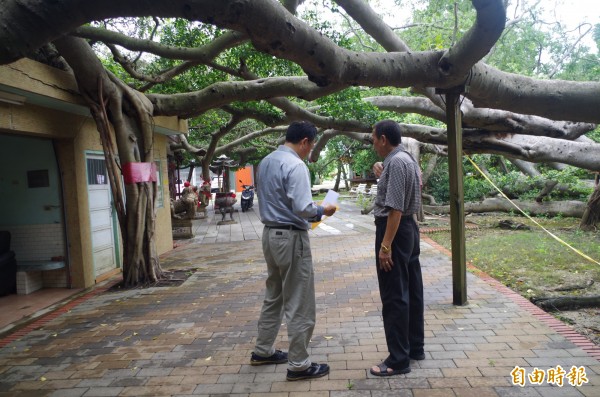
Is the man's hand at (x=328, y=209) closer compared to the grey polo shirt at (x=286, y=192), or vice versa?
the grey polo shirt at (x=286, y=192)

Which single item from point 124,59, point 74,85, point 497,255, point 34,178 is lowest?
point 497,255

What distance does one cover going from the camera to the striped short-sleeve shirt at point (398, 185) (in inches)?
126

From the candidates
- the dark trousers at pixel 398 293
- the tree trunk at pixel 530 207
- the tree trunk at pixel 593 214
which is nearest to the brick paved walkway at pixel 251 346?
the dark trousers at pixel 398 293

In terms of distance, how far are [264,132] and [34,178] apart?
1023 centimetres

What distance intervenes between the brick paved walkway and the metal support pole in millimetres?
245

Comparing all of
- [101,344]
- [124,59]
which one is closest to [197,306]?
[101,344]

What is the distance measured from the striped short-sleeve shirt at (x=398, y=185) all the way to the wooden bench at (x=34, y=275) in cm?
536

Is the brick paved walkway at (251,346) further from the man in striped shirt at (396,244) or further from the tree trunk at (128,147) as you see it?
the tree trunk at (128,147)

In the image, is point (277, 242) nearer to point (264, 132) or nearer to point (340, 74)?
point (340, 74)

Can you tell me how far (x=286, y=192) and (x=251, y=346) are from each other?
159 cm

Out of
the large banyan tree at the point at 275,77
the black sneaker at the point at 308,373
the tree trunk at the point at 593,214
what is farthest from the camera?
the tree trunk at the point at 593,214

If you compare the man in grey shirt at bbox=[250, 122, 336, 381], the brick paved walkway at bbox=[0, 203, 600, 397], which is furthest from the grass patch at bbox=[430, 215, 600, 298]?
the man in grey shirt at bbox=[250, 122, 336, 381]

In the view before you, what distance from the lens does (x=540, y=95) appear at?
4.74 meters

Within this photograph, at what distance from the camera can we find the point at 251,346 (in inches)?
156
